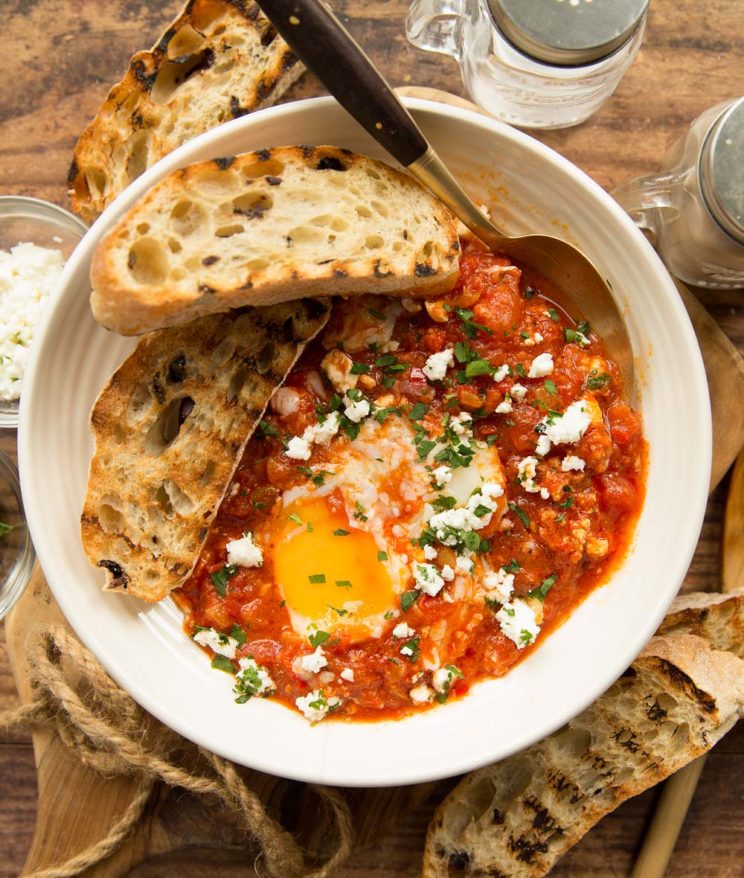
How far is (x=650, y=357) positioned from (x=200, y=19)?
241cm

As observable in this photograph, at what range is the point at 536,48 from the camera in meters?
3.14

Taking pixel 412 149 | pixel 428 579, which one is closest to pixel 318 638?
pixel 428 579

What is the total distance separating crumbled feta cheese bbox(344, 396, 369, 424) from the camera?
3309 mm

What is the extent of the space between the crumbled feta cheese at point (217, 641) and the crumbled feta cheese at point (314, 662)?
0.30m

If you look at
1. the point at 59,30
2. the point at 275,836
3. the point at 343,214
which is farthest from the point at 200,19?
the point at 275,836

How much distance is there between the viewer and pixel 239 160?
119 inches

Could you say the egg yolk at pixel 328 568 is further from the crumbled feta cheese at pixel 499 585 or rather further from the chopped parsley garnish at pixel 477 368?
the chopped parsley garnish at pixel 477 368

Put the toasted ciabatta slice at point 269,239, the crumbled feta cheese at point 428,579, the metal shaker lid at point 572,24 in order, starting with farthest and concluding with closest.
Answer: the crumbled feta cheese at point 428,579
the metal shaker lid at point 572,24
the toasted ciabatta slice at point 269,239

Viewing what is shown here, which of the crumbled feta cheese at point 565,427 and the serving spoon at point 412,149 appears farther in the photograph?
the crumbled feta cheese at point 565,427

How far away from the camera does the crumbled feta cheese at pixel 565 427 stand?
128 inches

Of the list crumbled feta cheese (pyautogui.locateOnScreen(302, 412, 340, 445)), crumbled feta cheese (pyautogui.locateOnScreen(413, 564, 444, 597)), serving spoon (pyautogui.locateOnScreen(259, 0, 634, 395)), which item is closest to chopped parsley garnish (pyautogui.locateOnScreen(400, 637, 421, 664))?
crumbled feta cheese (pyautogui.locateOnScreen(413, 564, 444, 597))

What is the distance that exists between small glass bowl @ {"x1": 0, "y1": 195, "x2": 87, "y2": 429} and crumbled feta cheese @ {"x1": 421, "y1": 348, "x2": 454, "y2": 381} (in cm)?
177

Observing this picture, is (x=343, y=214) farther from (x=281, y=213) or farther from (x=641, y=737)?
(x=641, y=737)

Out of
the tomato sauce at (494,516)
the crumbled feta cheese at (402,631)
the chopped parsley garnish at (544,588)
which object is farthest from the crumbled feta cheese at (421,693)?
the chopped parsley garnish at (544,588)
